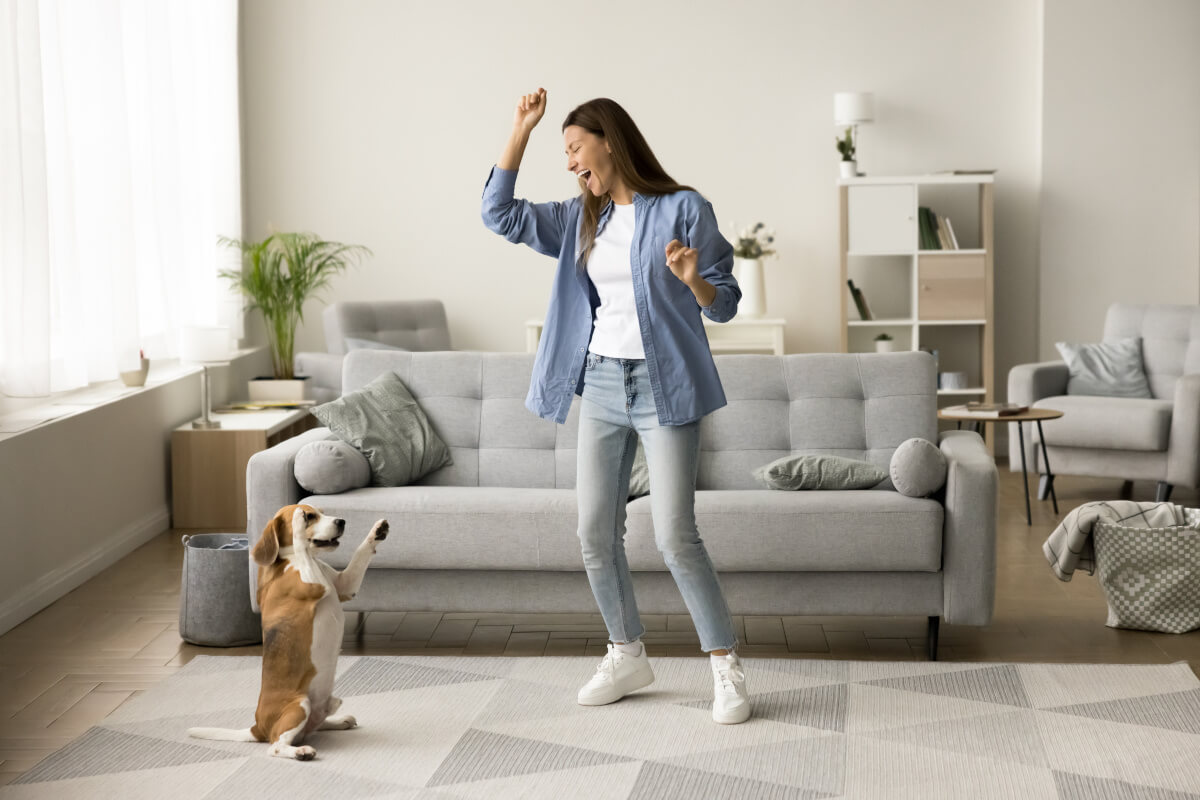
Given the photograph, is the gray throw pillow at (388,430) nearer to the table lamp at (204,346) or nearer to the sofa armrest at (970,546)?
the sofa armrest at (970,546)

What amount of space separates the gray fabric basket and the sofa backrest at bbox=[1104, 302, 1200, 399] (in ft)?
14.3

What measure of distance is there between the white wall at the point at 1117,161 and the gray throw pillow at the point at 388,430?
169 inches

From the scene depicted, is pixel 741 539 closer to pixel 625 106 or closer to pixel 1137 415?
pixel 1137 415

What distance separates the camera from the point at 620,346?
2787 millimetres

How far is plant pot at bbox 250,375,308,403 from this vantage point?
20.4 ft

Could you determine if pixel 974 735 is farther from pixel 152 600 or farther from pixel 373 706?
pixel 152 600

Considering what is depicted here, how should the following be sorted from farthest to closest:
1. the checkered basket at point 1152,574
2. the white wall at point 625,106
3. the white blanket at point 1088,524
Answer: the white wall at point 625,106 → the white blanket at point 1088,524 → the checkered basket at point 1152,574

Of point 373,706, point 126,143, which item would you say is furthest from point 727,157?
point 373,706

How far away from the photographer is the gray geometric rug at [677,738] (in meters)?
2.56

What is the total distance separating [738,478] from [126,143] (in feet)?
9.27

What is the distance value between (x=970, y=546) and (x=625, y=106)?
4.30 m

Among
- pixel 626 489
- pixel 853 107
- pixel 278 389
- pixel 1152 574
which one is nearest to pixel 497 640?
pixel 626 489

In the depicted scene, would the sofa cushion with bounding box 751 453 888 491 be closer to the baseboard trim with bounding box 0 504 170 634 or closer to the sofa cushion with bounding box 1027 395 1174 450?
the sofa cushion with bounding box 1027 395 1174 450

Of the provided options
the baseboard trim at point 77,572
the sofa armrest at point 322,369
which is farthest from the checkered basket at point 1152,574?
the sofa armrest at point 322,369
